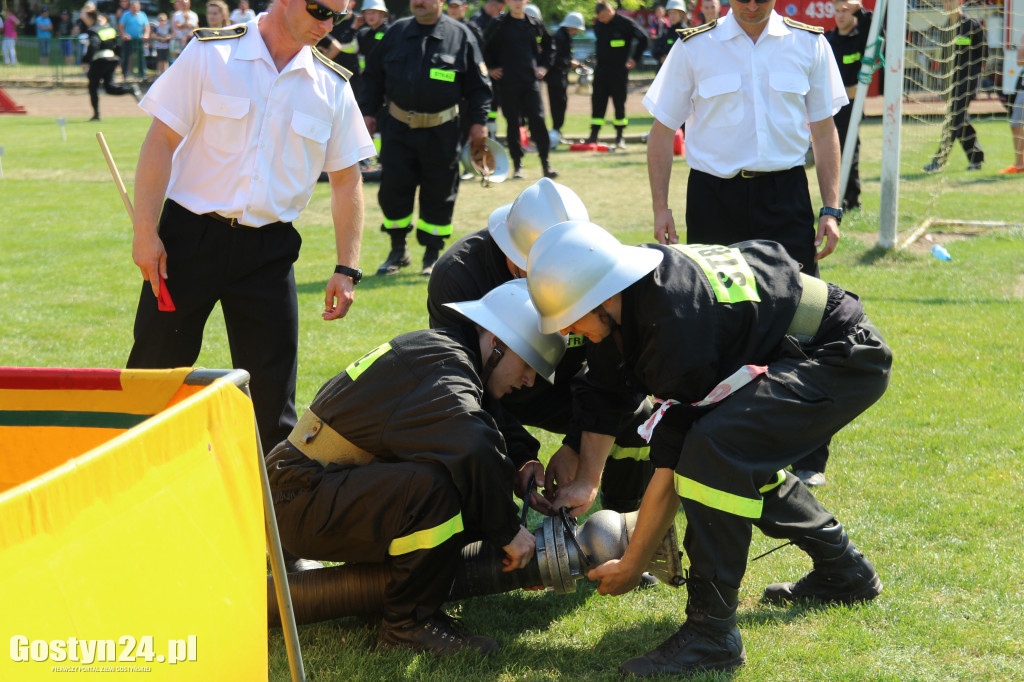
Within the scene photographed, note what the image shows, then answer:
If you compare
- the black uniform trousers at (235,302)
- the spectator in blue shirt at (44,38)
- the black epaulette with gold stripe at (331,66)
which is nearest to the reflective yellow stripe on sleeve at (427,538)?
the black uniform trousers at (235,302)

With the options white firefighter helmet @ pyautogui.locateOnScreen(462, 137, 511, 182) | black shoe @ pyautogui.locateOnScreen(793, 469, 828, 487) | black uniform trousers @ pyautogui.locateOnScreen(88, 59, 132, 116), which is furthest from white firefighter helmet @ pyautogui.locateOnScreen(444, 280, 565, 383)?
black uniform trousers @ pyautogui.locateOnScreen(88, 59, 132, 116)

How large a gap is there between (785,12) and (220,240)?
56.8 feet

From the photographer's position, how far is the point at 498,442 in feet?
10.5

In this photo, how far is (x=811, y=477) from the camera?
444 cm

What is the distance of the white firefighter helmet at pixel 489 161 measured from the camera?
358 inches

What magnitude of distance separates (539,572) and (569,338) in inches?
35.3

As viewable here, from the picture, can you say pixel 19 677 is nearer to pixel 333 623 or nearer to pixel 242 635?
pixel 242 635

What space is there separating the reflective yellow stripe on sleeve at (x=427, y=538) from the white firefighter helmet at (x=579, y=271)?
2.34ft

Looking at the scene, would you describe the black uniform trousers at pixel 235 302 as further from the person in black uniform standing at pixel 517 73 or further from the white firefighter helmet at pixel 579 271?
the person in black uniform standing at pixel 517 73

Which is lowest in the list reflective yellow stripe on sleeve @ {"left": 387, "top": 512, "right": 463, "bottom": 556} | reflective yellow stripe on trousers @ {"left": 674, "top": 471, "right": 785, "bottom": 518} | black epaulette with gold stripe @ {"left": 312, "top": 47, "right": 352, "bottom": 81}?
reflective yellow stripe on sleeve @ {"left": 387, "top": 512, "right": 463, "bottom": 556}

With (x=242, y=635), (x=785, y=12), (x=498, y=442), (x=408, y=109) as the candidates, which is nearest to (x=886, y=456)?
(x=498, y=442)

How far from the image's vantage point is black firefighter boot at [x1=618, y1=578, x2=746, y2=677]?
10.3ft

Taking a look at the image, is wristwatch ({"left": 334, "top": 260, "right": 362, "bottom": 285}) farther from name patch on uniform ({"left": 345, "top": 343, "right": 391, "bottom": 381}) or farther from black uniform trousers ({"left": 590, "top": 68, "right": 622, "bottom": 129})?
black uniform trousers ({"left": 590, "top": 68, "right": 622, "bottom": 129})

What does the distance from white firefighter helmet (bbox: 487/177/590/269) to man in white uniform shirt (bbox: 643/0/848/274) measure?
106cm
